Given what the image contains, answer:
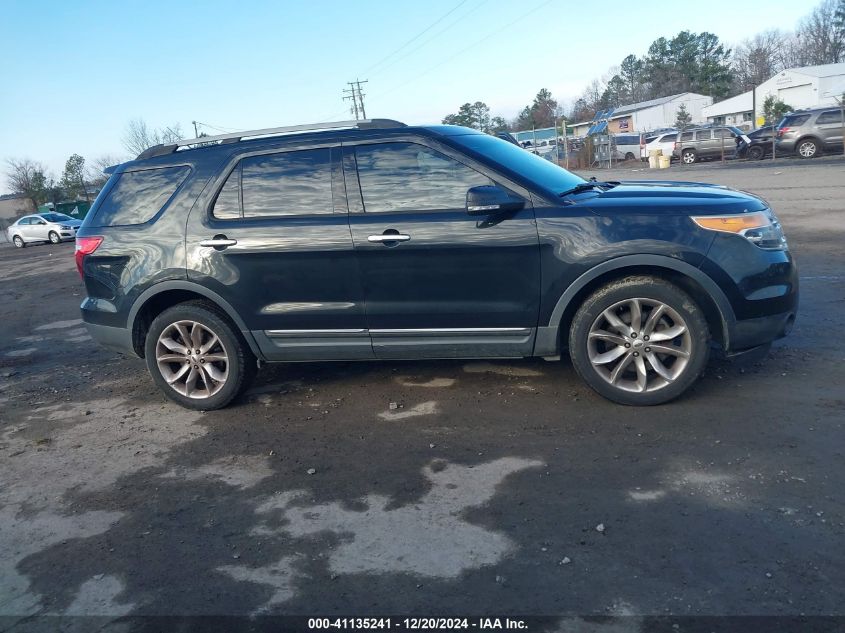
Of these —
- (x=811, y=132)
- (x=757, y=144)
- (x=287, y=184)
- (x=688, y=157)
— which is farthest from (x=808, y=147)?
(x=287, y=184)

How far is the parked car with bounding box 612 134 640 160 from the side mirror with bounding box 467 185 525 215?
3896cm

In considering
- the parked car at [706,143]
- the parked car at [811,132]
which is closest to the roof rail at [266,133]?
the parked car at [811,132]

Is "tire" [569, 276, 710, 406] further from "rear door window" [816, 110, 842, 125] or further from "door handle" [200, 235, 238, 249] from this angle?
"rear door window" [816, 110, 842, 125]

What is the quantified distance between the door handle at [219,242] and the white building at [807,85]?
56199mm

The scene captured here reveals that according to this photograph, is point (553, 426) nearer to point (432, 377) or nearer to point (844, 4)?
point (432, 377)

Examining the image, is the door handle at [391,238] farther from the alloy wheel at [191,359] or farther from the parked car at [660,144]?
the parked car at [660,144]

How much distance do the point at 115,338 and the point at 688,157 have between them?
33.1 m

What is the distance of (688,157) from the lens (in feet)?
112

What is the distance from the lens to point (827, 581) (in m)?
2.87

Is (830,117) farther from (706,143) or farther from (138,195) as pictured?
(138,195)

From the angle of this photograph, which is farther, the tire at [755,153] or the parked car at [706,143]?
the parked car at [706,143]

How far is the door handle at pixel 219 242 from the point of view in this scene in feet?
17.0

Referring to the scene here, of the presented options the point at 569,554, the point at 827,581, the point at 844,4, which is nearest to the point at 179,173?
the point at 569,554

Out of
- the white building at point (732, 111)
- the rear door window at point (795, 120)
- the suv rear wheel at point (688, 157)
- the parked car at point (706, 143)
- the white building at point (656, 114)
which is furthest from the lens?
the white building at point (656, 114)
